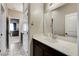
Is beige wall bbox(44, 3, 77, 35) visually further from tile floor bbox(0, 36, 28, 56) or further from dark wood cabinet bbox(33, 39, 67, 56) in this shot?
tile floor bbox(0, 36, 28, 56)

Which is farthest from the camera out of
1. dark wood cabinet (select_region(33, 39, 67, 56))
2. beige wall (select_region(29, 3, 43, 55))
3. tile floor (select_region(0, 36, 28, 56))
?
tile floor (select_region(0, 36, 28, 56))

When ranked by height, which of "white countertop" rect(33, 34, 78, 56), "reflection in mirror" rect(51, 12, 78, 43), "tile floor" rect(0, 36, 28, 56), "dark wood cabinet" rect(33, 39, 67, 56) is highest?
"reflection in mirror" rect(51, 12, 78, 43)

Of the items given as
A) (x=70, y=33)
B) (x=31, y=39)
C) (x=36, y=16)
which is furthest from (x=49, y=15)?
(x=70, y=33)

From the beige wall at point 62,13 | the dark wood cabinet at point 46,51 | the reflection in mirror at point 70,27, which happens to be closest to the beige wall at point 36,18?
the beige wall at point 62,13

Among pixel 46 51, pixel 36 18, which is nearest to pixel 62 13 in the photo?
pixel 46 51

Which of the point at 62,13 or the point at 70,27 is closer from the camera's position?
the point at 70,27

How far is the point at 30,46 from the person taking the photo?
3.46 metres

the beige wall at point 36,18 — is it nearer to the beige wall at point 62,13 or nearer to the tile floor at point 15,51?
the beige wall at point 62,13

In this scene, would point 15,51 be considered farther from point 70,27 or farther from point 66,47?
point 66,47

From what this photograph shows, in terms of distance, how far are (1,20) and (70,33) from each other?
3150 millimetres

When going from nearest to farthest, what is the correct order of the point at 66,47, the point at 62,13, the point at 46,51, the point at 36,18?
the point at 66,47 < the point at 46,51 < the point at 62,13 < the point at 36,18

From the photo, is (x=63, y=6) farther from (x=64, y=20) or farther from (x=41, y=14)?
(x=41, y=14)

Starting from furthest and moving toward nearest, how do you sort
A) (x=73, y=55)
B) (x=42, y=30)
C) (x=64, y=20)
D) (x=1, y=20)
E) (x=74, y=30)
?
(x=1, y=20) < (x=42, y=30) < (x=64, y=20) < (x=74, y=30) < (x=73, y=55)

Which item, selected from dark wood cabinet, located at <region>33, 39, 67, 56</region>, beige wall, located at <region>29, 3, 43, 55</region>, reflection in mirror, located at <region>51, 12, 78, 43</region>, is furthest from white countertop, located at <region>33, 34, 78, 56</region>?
beige wall, located at <region>29, 3, 43, 55</region>
